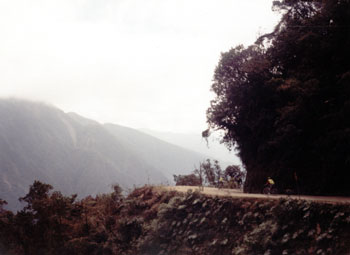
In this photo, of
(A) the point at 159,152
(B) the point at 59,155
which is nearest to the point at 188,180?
(B) the point at 59,155

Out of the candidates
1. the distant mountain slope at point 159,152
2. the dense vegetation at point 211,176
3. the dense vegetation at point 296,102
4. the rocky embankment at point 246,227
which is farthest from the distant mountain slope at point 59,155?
the rocky embankment at point 246,227

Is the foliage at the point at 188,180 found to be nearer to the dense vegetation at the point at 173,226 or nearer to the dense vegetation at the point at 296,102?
the dense vegetation at the point at 296,102

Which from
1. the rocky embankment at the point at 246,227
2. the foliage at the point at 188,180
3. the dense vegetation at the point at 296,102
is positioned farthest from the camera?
the foliage at the point at 188,180

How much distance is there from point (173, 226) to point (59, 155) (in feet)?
398

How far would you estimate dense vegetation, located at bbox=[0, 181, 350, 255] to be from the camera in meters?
9.30

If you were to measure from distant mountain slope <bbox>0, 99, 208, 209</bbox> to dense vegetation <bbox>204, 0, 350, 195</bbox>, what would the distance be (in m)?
78.0

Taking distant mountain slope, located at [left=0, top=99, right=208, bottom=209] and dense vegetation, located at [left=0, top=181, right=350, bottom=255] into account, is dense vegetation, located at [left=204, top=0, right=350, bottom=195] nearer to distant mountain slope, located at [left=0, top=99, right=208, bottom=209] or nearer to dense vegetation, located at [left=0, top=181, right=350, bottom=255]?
dense vegetation, located at [left=0, top=181, right=350, bottom=255]

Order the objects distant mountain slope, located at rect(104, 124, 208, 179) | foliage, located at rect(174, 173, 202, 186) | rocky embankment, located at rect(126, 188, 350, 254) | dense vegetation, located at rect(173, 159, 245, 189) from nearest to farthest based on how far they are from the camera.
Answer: rocky embankment, located at rect(126, 188, 350, 254), dense vegetation, located at rect(173, 159, 245, 189), foliage, located at rect(174, 173, 202, 186), distant mountain slope, located at rect(104, 124, 208, 179)

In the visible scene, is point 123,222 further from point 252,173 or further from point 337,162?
point 337,162

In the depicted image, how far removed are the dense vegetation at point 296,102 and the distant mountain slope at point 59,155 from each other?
256ft

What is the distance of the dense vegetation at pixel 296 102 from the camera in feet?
48.3

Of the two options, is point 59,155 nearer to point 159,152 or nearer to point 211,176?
point 159,152

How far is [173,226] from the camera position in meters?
13.1

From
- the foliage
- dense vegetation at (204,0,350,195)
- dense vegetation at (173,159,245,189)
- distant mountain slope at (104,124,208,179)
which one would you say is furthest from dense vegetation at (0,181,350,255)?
distant mountain slope at (104,124,208,179)
